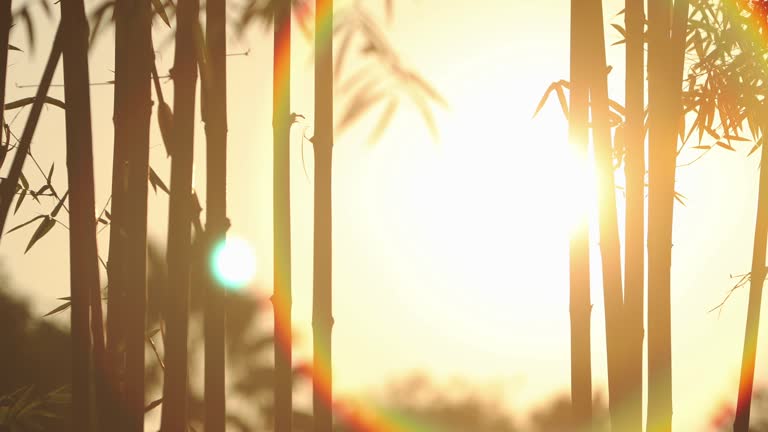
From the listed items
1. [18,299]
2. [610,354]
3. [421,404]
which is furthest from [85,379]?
[421,404]

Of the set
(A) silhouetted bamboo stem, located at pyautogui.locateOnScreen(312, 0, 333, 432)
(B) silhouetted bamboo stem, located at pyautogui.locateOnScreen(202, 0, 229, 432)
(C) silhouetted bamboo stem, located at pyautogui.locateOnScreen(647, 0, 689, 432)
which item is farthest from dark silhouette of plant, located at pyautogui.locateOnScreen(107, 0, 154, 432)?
(C) silhouetted bamboo stem, located at pyautogui.locateOnScreen(647, 0, 689, 432)

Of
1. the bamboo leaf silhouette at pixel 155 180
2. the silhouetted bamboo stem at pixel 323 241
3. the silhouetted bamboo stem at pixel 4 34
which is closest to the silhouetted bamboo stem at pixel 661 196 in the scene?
the silhouetted bamboo stem at pixel 323 241

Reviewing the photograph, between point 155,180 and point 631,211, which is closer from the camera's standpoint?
point 631,211

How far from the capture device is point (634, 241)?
78.7 inches

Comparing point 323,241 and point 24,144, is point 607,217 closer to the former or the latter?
point 323,241

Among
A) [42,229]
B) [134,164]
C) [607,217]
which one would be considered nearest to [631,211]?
[607,217]

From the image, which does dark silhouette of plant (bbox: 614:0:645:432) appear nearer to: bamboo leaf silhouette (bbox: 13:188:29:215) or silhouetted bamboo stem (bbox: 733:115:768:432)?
silhouetted bamboo stem (bbox: 733:115:768:432)

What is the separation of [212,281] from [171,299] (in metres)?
0.12

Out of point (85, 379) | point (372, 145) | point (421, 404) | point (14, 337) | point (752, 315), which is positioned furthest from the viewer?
point (421, 404)

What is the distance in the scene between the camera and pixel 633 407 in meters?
1.99

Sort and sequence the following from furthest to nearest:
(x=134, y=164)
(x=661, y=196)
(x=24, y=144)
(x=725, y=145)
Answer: (x=725, y=145)
(x=661, y=196)
(x=134, y=164)
(x=24, y=144)

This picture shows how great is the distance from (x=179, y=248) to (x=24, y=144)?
38 centimetres

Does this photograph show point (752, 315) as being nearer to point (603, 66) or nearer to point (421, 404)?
point (603, 66)

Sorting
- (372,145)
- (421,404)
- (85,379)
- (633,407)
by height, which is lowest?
(421,404)
